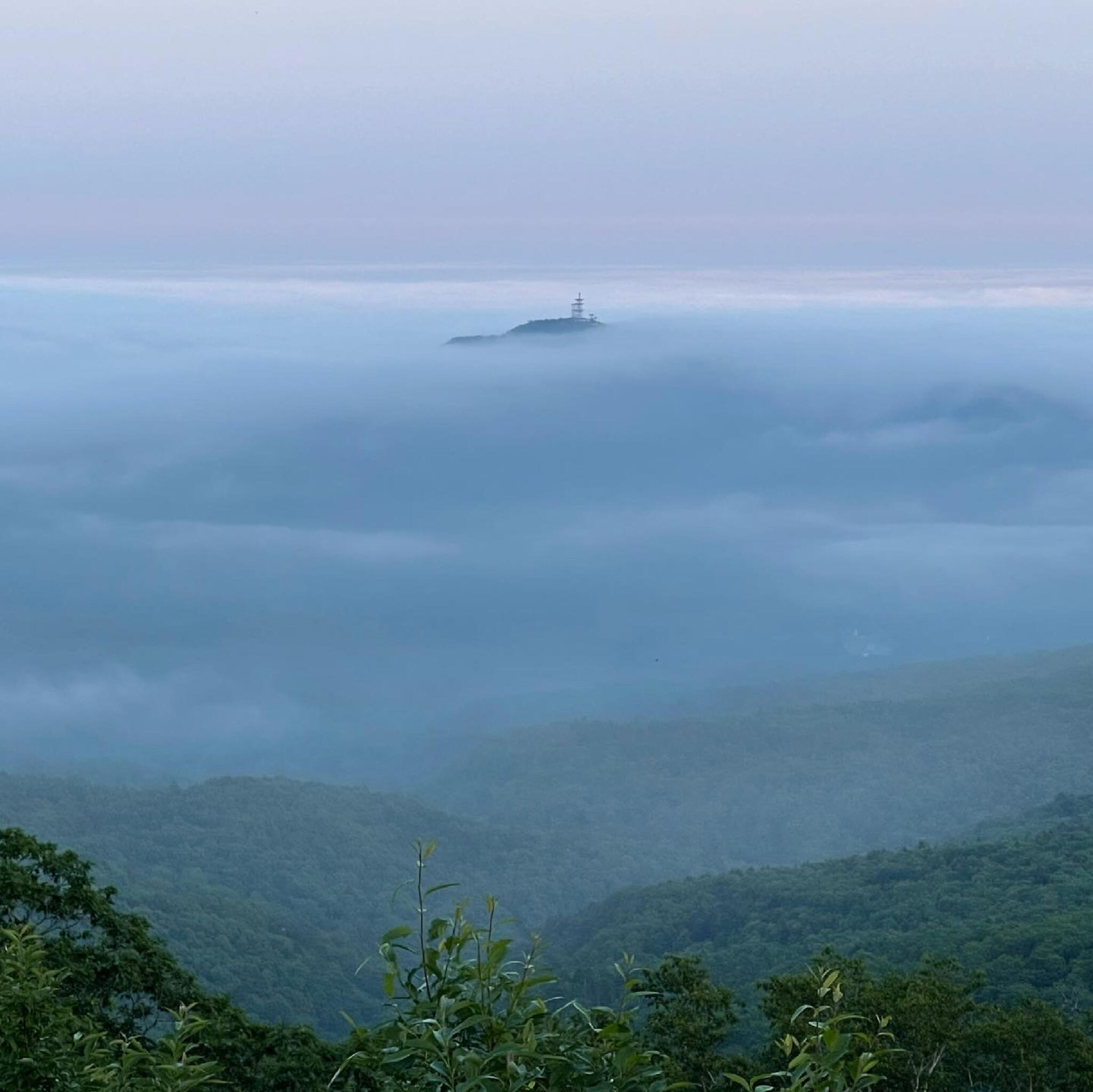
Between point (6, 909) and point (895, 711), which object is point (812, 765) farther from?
point (6, 909)

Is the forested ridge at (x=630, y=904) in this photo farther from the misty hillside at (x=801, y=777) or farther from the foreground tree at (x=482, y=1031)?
the misty hillside at (x=801, y=777)

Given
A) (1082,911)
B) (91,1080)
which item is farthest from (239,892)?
(91,1080)

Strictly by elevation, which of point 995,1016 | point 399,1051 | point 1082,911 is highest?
point 399,1051

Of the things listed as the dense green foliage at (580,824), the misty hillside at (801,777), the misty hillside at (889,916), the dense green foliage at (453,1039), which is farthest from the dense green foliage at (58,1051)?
the misty hillside at (801,777)

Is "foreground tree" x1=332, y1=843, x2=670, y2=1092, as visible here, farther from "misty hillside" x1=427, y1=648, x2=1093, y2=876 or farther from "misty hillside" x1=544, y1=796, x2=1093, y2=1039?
"misty hillside" x1=427, y1=648, x2=1093, y2=876

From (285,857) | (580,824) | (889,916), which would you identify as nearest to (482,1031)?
(889,916)
